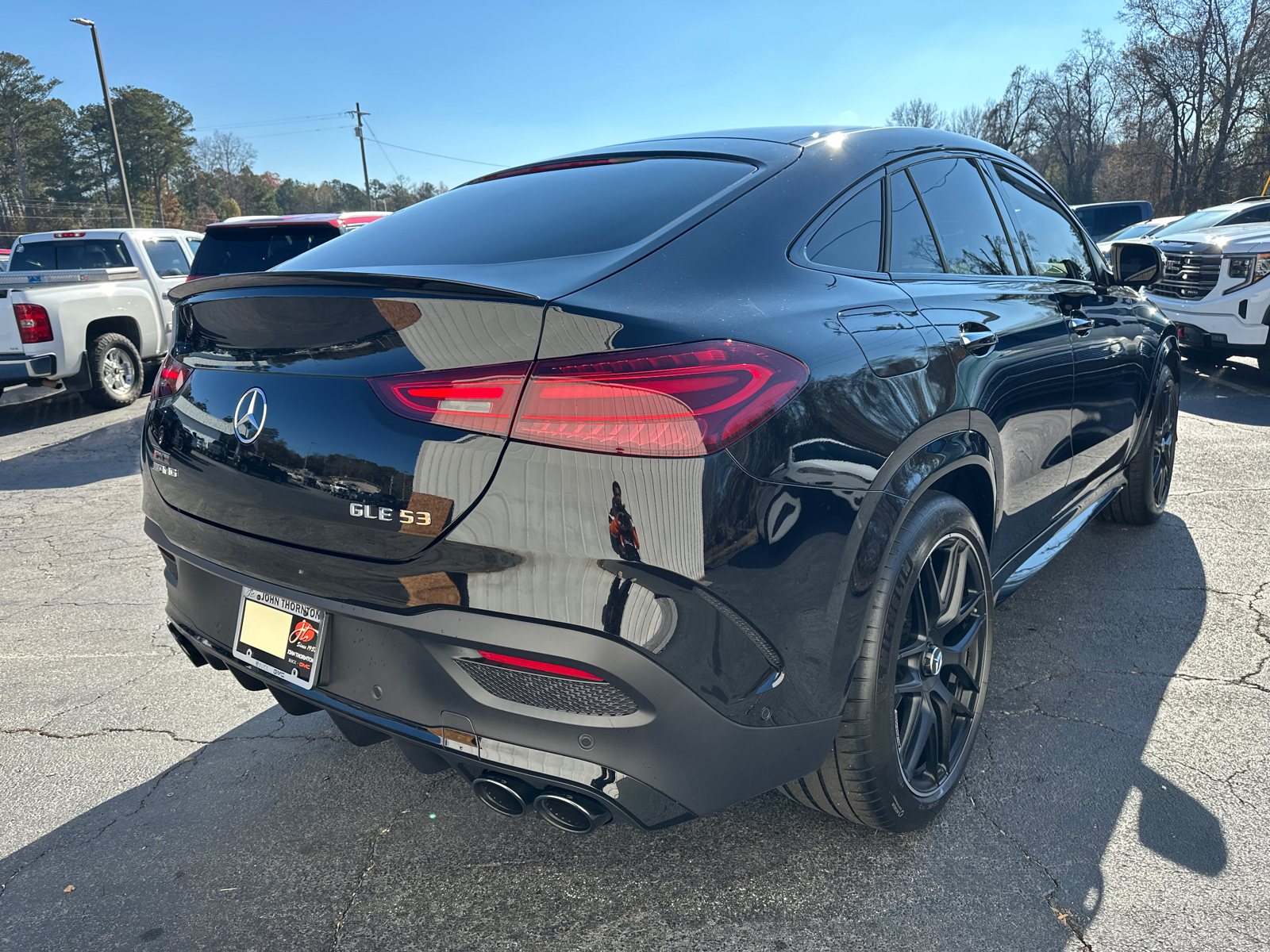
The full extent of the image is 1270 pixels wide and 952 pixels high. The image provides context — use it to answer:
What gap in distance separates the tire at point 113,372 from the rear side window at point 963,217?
871 centimetres

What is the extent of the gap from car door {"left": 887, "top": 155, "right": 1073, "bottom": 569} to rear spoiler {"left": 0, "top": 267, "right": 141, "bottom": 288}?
339 inches

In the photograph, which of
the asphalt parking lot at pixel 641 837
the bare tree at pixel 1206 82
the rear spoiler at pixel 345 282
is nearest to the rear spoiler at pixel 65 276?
the asphalt parking lot at pixel 641 837

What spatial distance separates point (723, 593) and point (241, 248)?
7.46 meters

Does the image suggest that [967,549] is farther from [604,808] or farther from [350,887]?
[350,887]

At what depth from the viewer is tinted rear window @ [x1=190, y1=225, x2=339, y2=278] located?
25.1ft

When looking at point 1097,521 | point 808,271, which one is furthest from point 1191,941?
point 1097,521

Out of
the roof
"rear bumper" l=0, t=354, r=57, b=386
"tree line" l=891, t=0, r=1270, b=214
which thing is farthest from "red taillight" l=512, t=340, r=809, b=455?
"tree line" l=891, t=0, r=1270, b=214

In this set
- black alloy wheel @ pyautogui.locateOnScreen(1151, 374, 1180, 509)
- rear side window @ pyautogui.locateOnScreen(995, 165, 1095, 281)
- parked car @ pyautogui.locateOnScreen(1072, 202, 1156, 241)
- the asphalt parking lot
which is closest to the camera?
the asphalt parking lot

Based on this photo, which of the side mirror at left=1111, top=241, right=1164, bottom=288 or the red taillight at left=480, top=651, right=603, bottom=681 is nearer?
the red taillight at left=480, top=651, right=603, bottom=681

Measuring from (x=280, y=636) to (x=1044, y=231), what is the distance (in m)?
2.96

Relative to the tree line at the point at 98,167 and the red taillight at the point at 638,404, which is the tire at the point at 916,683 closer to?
the red taillight at the point at 638,404

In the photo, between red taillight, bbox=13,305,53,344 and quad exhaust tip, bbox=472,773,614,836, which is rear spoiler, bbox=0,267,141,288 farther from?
quad exhaust tip, bbox=472,773,614,836

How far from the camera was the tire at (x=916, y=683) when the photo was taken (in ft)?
6.20

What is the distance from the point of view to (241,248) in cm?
772
